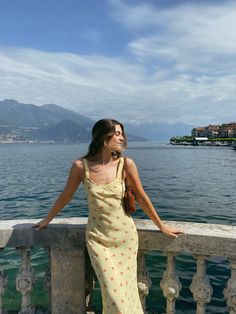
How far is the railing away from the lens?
3.57 m

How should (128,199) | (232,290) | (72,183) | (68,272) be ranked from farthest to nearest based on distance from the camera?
(68,272), (72,183), (128,199), (232,290)

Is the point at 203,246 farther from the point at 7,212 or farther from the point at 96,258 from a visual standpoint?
the point at 7,212

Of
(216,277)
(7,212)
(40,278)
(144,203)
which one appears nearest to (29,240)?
(144,203)

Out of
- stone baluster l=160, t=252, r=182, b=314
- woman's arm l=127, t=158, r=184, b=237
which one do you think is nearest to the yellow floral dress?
woman's arm l=127, t=158, r=184, b=237

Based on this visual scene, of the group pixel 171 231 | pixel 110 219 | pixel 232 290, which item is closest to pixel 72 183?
pixel 110 219

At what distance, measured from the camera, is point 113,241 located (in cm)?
341

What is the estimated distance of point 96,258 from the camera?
10.9 ft

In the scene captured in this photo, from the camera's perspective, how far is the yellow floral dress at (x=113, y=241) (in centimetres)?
327

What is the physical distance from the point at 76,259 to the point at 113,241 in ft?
2.05

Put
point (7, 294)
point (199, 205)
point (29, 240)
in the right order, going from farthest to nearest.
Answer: point (199, 205) → point (7, 294) → point (29, 240)

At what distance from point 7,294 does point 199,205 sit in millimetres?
16127

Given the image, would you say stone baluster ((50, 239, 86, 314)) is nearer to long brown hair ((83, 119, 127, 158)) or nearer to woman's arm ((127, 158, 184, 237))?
woman's arm ((127, 158, 184, 237))

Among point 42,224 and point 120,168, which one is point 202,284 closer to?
point 120,168

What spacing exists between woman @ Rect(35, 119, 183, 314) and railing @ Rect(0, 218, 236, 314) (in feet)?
0.51
